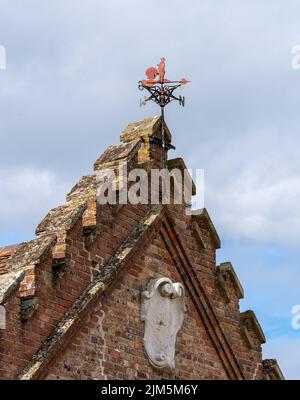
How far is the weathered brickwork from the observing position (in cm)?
1920

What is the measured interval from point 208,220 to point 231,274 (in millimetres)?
1143

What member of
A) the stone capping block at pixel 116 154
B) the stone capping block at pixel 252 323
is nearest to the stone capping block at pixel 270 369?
the stone capping block at pixel 252 323

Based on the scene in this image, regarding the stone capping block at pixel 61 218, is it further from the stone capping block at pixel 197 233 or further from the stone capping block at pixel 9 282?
the stone capping block at pixel 197 233

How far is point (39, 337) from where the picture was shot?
19.3m

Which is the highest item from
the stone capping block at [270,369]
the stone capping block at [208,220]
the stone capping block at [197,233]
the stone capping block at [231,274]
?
the stone capping block at [208,220]

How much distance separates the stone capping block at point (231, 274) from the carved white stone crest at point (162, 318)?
1.56 m

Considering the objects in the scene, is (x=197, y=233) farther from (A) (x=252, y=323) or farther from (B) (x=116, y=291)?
(B) (x=116, y=291)

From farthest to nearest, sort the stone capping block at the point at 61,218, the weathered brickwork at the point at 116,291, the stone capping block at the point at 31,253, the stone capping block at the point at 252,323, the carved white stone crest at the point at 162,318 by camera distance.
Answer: the stone capping block at the point at 252,323 → the carved white stone crest at the point at 162,318 → the stone capping block at the point at 61,218 → the stone capping block at the point at 31,253 → the weathered brickwork at the point at 116,291

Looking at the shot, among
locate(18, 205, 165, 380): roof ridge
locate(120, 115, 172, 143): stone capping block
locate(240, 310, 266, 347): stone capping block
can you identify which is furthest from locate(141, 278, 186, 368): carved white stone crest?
locate(120, 115, 172, 143): stone capping block

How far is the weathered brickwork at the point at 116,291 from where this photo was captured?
63.0 feet

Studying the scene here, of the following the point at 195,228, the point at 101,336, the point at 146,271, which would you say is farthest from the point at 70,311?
the point at 195,228

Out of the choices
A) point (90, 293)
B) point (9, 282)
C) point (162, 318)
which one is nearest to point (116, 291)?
point (90, 293)
